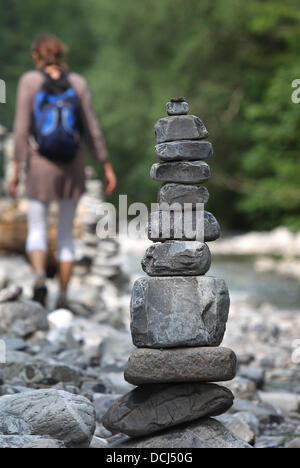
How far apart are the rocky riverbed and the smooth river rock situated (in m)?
0.77

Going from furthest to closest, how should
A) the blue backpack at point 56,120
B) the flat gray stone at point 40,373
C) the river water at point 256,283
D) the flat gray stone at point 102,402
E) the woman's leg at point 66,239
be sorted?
the river water at point 256,283, the woman's leg at point 66,239, the blue backpack at point 56,120, the flat gray stone at point 40,373, the flat gray stone at point 102,402

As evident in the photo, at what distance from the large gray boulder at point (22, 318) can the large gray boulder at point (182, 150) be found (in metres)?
2.75

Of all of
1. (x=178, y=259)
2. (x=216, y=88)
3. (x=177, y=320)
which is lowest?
(x=177, y=320)

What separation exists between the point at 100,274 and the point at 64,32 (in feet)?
92.0

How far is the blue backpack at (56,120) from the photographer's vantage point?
6.65m

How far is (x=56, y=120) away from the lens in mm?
6652

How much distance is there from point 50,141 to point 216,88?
773 inches

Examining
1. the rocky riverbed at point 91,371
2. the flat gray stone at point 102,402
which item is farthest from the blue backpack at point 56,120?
the flat gray stone at point 102,402

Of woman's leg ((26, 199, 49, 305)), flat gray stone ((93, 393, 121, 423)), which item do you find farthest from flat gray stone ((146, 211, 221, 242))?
woman's leg ((26, 199, 49, 305))

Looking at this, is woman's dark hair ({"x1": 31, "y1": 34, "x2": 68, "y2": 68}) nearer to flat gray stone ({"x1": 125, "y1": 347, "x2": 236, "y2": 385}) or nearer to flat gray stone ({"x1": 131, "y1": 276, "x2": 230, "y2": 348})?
flat gray stone ({"x1": 131, "y1": 276, "x2": 230, "y2": 348})

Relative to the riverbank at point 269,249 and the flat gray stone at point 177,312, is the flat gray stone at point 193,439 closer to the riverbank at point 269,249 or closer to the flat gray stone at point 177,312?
the flat gray stone at point 177,312

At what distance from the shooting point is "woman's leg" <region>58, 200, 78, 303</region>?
708 cm

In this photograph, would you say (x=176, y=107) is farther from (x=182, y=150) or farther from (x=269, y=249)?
(x=269, y=249)

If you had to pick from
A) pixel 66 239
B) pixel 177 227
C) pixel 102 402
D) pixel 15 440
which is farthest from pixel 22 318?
pixel 15 440
